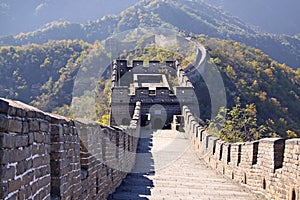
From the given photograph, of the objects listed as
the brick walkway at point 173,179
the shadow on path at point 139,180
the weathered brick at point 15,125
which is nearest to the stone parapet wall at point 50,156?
the weathered brick at point 15,125

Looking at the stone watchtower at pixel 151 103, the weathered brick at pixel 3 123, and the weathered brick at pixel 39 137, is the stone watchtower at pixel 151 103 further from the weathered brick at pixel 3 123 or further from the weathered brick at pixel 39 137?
the weathered brick at pixel 3 123

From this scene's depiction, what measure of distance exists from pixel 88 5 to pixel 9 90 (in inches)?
3945

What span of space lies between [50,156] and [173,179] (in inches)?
225

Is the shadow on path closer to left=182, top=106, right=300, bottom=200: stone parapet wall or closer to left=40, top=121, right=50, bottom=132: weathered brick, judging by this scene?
left=182, top=106, right=300, bottom=200: stone parapet wall

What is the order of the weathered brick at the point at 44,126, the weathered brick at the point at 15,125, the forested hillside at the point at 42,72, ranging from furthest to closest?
the forested hillside at the point at 42,72
the weathered brick at the point at 44,126
the weathered brick at the point at 15,125

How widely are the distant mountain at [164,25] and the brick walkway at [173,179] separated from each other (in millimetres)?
66243

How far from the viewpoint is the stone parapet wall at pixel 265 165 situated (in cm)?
601

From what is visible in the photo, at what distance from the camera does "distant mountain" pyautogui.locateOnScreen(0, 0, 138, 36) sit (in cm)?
12250

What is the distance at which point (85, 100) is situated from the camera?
145 feet

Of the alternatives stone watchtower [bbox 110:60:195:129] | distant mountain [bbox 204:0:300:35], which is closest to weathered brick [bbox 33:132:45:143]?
stone watchtower [bbox 110:60:195:129]

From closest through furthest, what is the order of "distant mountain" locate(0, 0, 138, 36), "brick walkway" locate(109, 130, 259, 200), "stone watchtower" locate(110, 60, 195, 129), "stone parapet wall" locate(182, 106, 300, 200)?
"stone parapet wall" locate(182, 106, 300, 200)
"brick walkway" locate(109, 130, 259, 200)
"stone watchtower" locate(110, 60, 195, 129)
"distant mountain" locate(0, 0, 138, 36)

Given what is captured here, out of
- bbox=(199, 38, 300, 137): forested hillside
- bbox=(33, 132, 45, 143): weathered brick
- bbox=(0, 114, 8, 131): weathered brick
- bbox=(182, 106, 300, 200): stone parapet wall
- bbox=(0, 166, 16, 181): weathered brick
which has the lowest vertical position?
bbox=(182, 106, 300, 200): stone parapet wall

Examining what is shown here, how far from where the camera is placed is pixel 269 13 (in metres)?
146

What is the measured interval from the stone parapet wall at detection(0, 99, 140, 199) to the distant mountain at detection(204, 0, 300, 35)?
140930 millimetres
